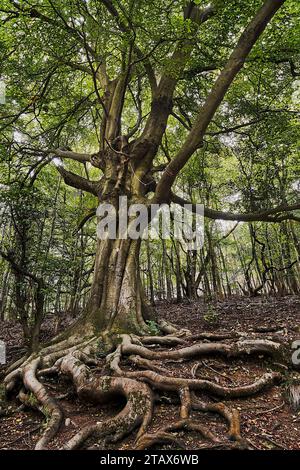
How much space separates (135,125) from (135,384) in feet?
18.3

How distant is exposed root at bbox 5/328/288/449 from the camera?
292 cm

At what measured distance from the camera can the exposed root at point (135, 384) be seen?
292 cm

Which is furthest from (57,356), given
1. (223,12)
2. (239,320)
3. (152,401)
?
(223,12)

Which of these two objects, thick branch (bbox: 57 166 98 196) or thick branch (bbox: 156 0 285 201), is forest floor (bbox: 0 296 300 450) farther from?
thick branch (bbox: 57 166 98 196)

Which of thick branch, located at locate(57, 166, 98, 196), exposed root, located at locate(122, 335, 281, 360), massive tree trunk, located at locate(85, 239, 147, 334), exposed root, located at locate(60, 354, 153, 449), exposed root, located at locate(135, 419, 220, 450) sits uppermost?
thick branch, located at locate(57, 166, 98, 196)

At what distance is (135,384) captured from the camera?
352 cm

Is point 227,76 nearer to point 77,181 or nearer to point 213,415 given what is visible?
point 77,181

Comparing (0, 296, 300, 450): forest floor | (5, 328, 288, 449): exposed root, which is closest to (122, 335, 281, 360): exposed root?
(5, 328, 288, 449): exposed root

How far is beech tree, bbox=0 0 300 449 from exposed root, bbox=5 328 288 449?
0.05 feet

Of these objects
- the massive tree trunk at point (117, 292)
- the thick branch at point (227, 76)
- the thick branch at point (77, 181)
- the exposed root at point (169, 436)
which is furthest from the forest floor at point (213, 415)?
the thick branch at point (77, 181)

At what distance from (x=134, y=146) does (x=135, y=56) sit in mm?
2062

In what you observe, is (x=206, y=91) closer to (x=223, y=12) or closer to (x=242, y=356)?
(x=223, y=12)

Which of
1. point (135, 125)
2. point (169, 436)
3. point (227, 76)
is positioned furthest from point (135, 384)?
point (135, 125)

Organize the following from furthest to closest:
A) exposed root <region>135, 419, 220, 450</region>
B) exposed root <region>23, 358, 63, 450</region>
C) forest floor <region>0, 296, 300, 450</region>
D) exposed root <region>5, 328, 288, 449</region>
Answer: exposed root <region>23, 358, 63, 450</region>, exposed root <region>5, 328, 288, 449</region>, forest floor <region>0, 296, 300, 450</region>, exposed root <region>135, 419, 220, 450</region>
